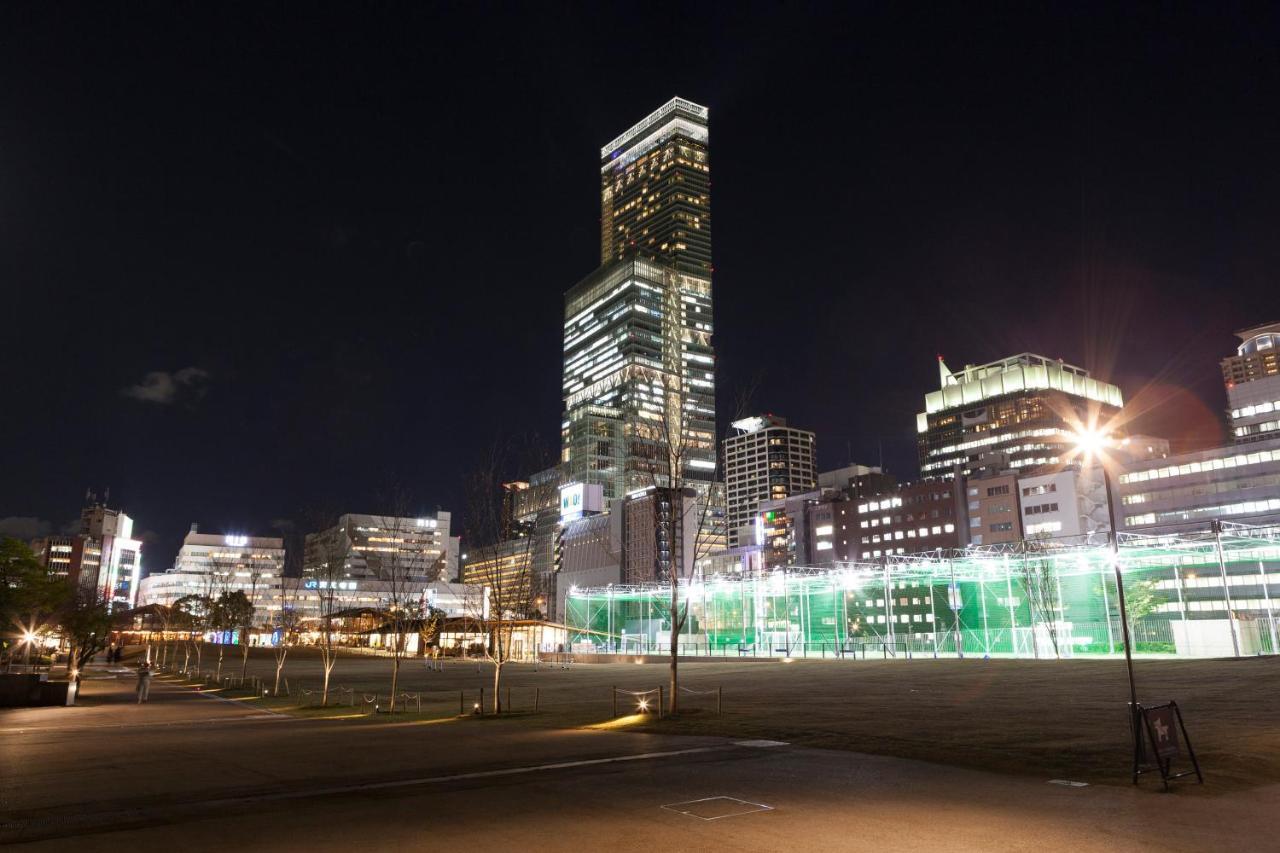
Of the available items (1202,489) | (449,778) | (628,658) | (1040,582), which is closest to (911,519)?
(1202,489)

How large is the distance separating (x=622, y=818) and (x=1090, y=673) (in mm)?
31454

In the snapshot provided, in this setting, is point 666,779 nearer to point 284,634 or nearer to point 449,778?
Answer: point 449,778

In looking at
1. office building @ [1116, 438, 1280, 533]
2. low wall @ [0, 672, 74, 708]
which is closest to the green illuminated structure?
office building @ [1116, 438, 1280, 533]

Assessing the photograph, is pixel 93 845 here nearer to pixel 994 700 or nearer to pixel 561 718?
pixel 561 718

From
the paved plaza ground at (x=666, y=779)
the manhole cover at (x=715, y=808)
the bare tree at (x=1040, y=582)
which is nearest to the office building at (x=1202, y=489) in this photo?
the bare tree at (x=1040, y=582)

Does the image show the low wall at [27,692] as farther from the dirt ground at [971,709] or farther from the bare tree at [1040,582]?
the bare tree at [1040,582]

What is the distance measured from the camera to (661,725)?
20.7m

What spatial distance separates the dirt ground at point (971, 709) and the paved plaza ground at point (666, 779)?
0.43 ft

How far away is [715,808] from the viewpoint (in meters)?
10.5

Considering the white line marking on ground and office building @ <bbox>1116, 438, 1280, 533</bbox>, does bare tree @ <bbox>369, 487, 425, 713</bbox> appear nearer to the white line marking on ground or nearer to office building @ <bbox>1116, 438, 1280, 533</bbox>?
the white line marking on ground

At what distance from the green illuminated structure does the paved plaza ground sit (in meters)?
25.2

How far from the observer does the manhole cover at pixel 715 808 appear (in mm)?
10172

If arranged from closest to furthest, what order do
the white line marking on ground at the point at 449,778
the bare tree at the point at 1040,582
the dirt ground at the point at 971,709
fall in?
the white line marking on ground at the point at 449,778
the dirt ground at the point at 971,709
the bare tree at the point at 1040,582

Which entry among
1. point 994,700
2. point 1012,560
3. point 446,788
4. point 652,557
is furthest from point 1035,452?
point 446,788
